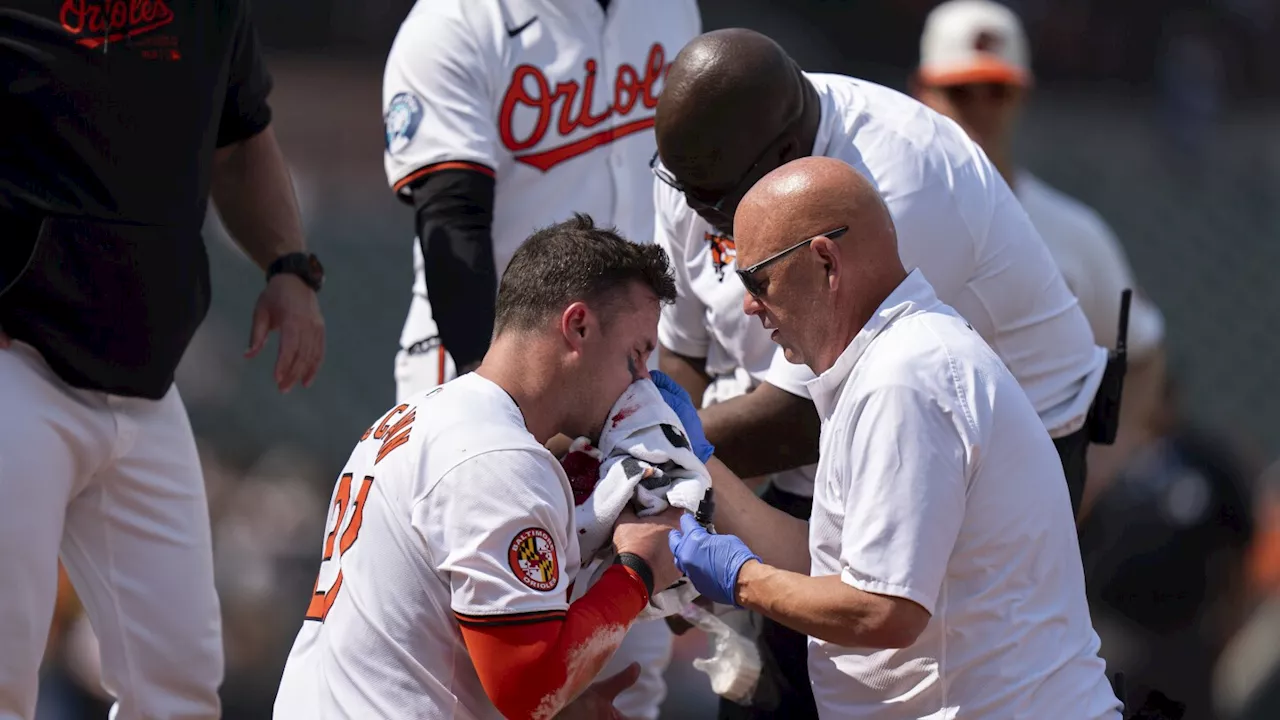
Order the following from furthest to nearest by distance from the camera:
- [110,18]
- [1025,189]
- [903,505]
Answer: [1025,189]
[110,18]
[903,505]

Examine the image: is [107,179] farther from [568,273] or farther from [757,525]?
[757,525]

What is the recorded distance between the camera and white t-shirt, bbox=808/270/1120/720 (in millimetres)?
2309

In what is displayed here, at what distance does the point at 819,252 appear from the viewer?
8.02 feet

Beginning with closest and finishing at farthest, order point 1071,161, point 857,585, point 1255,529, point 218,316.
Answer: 1. point 857,585
2. point 1255,529
3. point 218,316
4. point 1071,161

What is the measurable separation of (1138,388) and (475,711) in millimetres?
3623

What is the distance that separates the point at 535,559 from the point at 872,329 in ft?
2.02

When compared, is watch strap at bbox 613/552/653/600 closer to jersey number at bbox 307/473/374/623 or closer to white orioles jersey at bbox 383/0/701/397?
jersey number at bbox 307/473/374/623

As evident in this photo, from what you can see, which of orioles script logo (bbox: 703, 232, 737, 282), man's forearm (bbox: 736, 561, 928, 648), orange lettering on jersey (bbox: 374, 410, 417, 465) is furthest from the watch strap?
orioles script logo (bbox: 703, 232, 737, 282)

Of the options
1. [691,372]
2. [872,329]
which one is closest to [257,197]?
[691,372]

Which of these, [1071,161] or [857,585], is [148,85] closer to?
[857,585]

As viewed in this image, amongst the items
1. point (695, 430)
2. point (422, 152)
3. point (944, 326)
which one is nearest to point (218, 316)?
point (422, 152)

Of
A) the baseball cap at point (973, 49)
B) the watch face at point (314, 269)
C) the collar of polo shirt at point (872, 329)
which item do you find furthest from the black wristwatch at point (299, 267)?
the baseball cap at point (973, 49)

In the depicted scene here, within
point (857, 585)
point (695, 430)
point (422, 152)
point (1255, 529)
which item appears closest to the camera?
point (857, 585)

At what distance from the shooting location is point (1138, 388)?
5555mm
